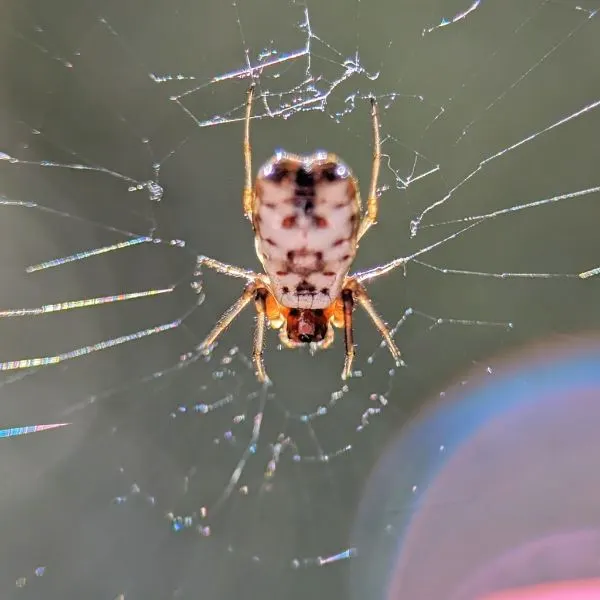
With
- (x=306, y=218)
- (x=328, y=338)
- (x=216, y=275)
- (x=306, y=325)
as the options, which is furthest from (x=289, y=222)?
(x=216, y=275)

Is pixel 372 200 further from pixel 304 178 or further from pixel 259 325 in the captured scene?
pixel 259 325

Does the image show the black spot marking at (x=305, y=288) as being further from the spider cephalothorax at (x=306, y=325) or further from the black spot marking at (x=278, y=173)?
the black spot marking at (x=278, y=173)

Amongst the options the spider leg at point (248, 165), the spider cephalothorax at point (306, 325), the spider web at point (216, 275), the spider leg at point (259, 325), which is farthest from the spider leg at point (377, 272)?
the spider web at point (216, 275)

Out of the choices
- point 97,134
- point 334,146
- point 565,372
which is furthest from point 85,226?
point 565,372

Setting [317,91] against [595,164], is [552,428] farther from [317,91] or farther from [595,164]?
[317,91]

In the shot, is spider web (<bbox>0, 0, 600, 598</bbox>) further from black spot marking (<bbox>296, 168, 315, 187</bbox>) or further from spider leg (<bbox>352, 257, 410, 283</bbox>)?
black spot marking (<bbox>296, 168, 315, 187</bbox>)

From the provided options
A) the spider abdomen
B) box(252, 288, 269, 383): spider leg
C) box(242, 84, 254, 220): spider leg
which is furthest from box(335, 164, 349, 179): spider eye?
box(252, 288, 269, 383): spider leg
